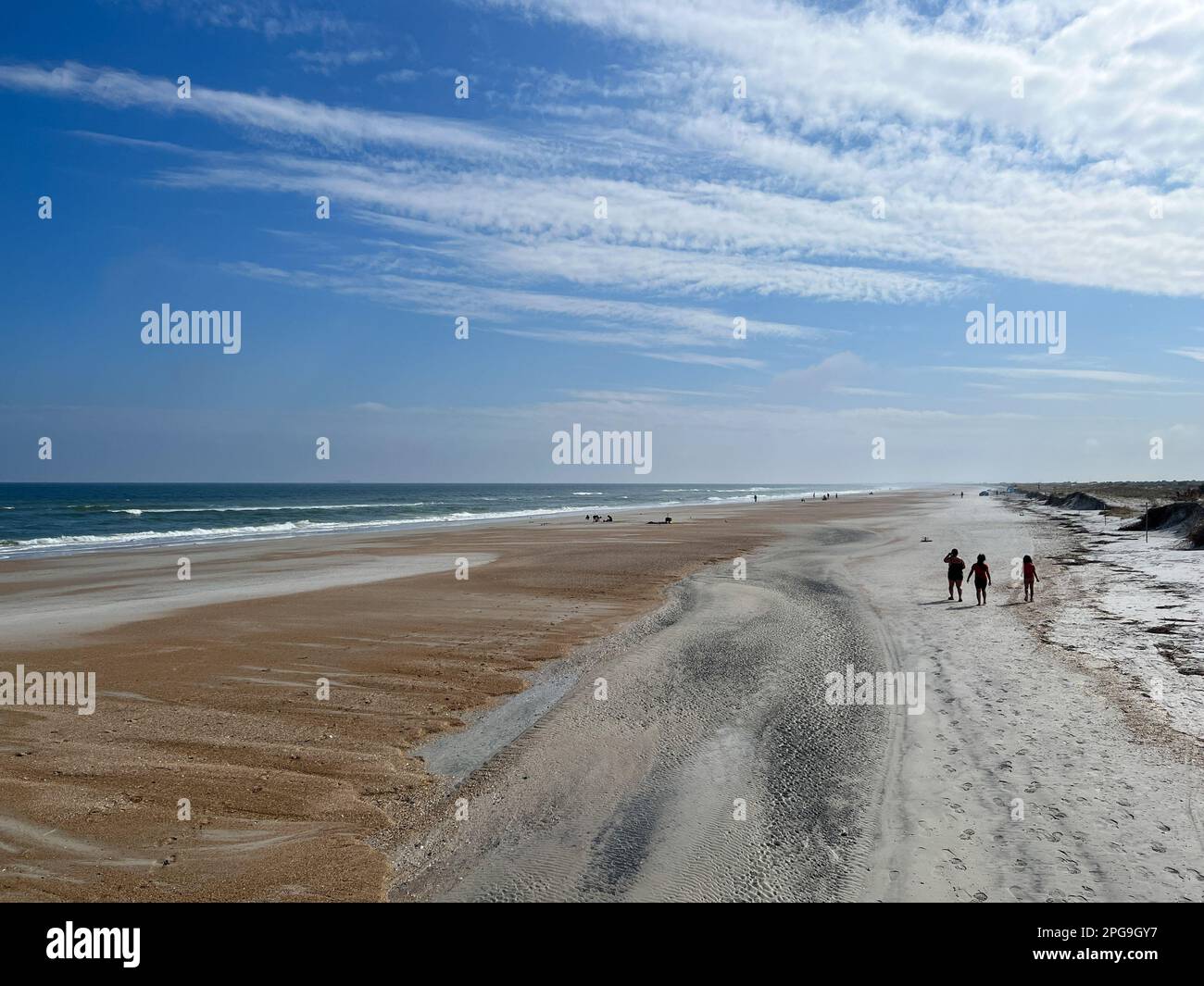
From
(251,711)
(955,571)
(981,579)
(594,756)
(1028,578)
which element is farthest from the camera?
(955,571)

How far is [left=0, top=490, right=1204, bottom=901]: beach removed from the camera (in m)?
6.88

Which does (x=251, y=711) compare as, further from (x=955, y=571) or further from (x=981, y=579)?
(x=955, y=571)

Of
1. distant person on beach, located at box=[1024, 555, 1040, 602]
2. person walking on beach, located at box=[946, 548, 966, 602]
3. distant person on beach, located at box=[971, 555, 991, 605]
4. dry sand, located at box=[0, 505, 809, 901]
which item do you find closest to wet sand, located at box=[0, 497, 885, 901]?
dry sand, located at box=[0, 505, 809, 901]

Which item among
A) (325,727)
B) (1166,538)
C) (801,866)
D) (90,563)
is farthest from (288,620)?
(1166,538)

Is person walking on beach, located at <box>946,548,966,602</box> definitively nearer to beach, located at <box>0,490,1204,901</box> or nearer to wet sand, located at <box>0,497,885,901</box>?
beach, located at <box>0,490,1204,901</box>

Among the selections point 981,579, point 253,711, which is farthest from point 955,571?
point 253,711

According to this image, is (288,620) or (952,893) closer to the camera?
(952,893)

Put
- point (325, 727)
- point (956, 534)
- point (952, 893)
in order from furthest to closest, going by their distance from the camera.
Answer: point (956, 534)
point (325, 727)
point (952, 893)

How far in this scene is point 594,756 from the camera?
10070 millimetres

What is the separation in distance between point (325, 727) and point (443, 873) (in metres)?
4.85

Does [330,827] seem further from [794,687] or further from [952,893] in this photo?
[794,687]

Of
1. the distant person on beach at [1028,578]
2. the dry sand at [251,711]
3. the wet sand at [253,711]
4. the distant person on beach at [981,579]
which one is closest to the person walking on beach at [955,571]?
the distant person on beach at [981,579]

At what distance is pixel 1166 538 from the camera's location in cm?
3534

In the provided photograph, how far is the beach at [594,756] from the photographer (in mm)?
6883
